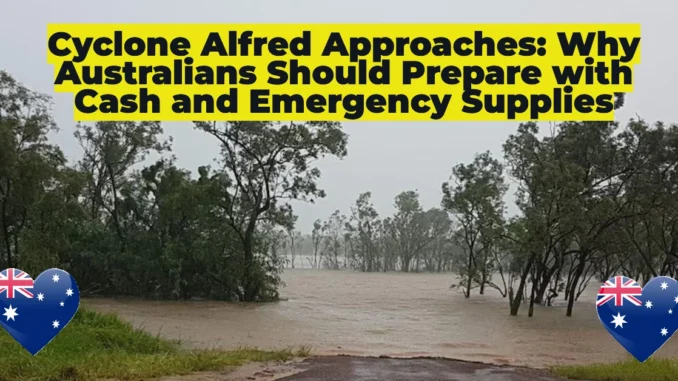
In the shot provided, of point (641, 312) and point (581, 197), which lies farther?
point (581, 197)

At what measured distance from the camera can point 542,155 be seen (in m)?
21.0

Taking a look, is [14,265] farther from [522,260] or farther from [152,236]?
[522,260]

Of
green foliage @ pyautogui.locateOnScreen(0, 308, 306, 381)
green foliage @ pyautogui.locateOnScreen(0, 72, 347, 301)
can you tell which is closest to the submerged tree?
green foliage @ pyautogui.locateOnScreen(0, 72, 347, 301)

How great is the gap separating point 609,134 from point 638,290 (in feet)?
49.6

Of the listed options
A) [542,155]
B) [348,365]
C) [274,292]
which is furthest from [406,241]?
[348,365]

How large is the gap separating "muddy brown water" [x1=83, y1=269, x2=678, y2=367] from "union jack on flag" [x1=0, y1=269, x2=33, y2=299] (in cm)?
727

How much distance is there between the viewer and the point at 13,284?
6.47 meters

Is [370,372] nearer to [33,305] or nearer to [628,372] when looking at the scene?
[628,372]

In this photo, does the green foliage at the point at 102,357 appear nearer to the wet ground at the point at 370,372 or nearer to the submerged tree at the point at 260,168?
the wet ground at the point at 370,372

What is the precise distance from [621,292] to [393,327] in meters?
12.7

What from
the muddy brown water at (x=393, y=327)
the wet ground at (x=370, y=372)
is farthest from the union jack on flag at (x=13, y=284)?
the muddy brown water at (x=393, y=327)

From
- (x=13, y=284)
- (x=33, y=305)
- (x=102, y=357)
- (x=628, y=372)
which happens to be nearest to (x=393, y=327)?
(x=628, y=372)

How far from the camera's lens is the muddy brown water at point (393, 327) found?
46.4 ft

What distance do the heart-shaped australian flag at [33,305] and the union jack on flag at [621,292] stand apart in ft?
19.6
